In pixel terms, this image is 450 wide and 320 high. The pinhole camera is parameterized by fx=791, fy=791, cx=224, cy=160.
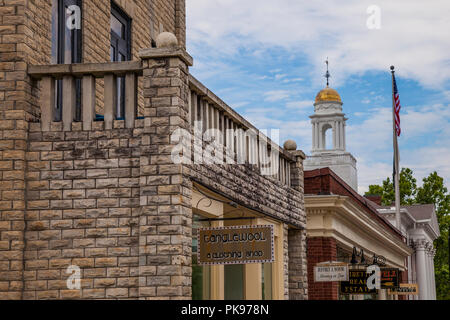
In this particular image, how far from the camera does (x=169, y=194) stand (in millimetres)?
12703

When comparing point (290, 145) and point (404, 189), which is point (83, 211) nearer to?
point (290, 145)

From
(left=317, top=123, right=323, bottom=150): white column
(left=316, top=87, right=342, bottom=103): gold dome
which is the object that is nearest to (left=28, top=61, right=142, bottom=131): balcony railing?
(left=316, top=87, right=342, bottom=103): gold dome

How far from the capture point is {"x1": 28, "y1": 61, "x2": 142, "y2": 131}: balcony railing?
13267 millimetres

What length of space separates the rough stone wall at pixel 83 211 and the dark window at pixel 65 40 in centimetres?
175

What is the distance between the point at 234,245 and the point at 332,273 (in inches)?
248

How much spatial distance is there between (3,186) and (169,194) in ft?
9.15

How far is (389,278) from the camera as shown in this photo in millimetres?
25312

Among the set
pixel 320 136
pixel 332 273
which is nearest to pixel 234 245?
pixel 332 273

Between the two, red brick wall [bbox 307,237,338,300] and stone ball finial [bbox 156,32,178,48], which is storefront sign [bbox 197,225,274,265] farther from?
red brick wall [bbox 307,237,338,300]

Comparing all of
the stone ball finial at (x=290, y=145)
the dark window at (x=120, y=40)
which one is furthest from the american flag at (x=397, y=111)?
the dark window at (x=120, y=40)

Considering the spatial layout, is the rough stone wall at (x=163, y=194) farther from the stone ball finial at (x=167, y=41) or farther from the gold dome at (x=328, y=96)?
the gold dome at (x=328, y=96)

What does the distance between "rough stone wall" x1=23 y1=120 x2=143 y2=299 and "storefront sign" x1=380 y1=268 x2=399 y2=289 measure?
47.0ft

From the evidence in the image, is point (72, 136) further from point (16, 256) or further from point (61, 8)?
point (61, 8)
